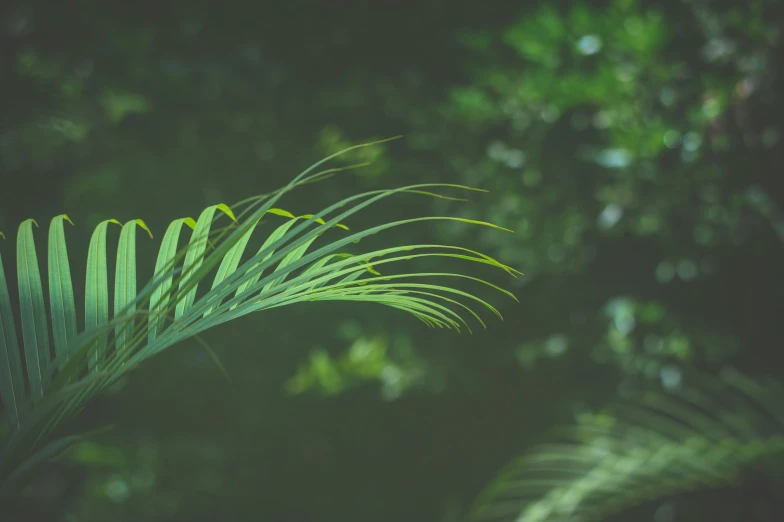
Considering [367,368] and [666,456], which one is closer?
[666,456]

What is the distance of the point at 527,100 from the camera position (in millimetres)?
1717

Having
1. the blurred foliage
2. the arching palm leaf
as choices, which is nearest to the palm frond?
the blurred foliage

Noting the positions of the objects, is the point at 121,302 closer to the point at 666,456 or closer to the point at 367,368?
the point at 666,456

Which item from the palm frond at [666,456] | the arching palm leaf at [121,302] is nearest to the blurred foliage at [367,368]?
the palm frond at [666,456]

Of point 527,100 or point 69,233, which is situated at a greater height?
point 527,100

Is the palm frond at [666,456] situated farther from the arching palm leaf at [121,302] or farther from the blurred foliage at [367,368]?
the arching palm leaf at [121,302]

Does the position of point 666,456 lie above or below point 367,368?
below

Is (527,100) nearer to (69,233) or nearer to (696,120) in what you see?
(696,120)

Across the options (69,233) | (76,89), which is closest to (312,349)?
(69,233)

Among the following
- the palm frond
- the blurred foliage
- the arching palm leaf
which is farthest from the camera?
the blurred foliage

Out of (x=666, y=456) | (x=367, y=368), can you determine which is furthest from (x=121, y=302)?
(x=367, y=368)

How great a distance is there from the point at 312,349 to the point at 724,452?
3.71ft

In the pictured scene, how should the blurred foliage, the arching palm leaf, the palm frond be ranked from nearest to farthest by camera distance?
the arching palm leaf
the palm frond
the blurred foliage

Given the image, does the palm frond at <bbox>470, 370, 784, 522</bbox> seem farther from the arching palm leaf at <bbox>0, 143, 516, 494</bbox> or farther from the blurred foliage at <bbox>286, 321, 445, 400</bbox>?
the arching palm leaf at <bbox>0, 143, 516, 494</bbox>
